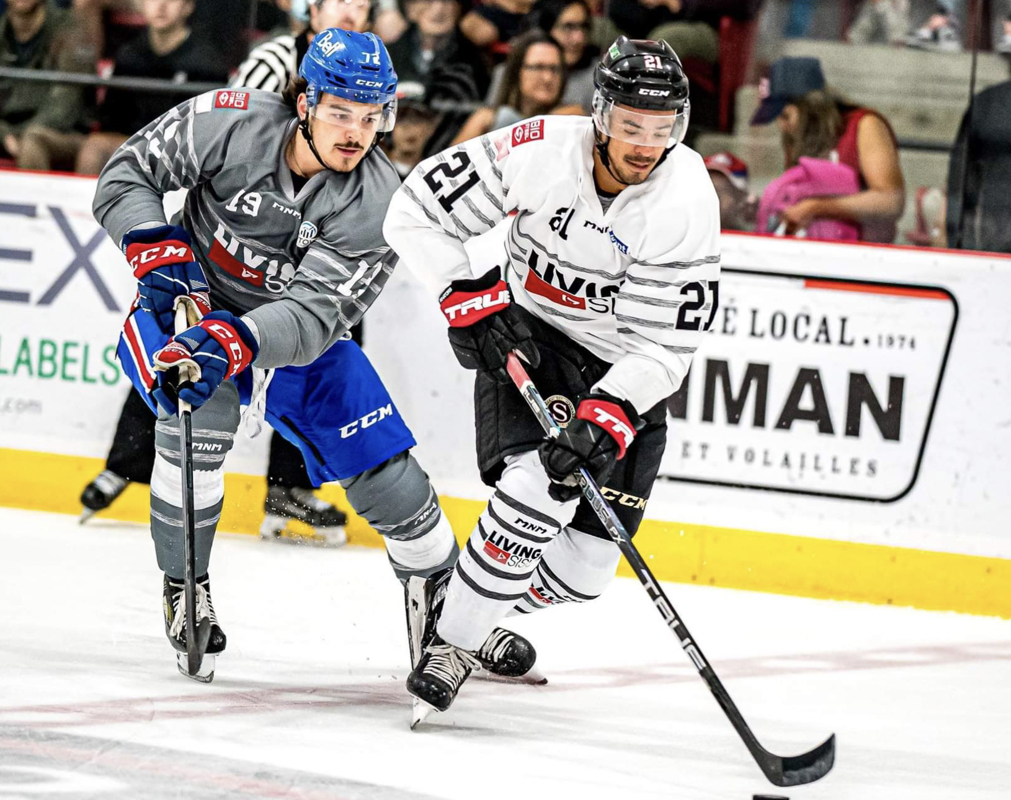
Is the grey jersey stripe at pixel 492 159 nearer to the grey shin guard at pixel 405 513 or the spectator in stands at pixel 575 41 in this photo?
the grey shin guard at pixel 405 513

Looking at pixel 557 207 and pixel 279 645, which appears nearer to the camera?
pixel 557 207

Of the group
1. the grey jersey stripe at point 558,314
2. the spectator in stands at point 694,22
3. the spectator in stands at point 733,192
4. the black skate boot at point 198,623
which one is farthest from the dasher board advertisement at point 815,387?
the black skate boot at point 198,623

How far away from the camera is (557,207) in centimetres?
281

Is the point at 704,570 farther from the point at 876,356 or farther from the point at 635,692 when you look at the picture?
the point at 635,692

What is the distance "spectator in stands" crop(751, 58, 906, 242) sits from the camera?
4359 millimetres

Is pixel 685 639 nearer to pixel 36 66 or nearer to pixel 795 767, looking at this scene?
pixel 795 767

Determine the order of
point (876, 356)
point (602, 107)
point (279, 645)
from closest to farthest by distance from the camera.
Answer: point (602, 107)
point (279, 645)
point (876, 356)

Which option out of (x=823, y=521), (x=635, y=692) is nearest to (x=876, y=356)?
(x=823, y=521)

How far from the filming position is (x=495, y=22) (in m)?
4.67

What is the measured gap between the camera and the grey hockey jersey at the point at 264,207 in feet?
9.86

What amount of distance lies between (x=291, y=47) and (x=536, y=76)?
2.39 ft

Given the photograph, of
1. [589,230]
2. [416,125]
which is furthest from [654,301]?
[416,125]

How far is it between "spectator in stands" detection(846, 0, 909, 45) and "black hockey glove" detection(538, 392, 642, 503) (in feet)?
7.01

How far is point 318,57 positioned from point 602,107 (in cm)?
59
